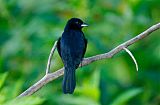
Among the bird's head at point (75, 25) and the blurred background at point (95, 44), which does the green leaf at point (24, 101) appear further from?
the blurred background at point (95, 44)

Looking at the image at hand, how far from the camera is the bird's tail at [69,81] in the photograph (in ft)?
11.2

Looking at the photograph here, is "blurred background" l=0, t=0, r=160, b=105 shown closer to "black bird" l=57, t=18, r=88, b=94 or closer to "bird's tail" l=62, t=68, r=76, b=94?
"black bird" l=57, t=18, r=88, b=94

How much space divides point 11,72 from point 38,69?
11.4 inches

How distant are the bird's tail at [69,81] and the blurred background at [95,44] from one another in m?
2.06

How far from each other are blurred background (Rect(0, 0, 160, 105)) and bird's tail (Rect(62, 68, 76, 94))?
206 cm

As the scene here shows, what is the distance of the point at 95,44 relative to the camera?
6547 mm

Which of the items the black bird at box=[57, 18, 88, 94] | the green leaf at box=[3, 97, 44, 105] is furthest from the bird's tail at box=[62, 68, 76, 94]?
the green leaf at box=[3, 97, 44, 105]

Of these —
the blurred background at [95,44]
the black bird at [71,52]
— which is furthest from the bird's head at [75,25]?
the blurred background at [95,44]

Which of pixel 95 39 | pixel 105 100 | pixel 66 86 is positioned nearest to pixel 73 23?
pixel 66 86

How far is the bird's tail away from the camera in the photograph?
3412mm

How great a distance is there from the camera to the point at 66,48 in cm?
383

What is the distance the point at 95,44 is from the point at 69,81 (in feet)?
9.85

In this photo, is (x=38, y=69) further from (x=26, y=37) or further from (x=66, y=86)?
(x=66, y=86)

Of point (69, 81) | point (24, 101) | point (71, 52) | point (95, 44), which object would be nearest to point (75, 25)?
point (71, 52)
